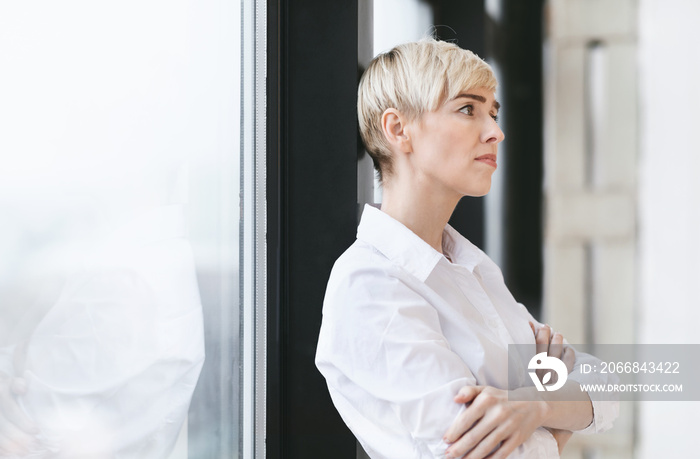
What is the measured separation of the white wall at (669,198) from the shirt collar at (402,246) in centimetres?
93

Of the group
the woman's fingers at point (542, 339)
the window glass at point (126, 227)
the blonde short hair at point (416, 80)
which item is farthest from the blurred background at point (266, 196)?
the woman's fingers at point (542, 339)

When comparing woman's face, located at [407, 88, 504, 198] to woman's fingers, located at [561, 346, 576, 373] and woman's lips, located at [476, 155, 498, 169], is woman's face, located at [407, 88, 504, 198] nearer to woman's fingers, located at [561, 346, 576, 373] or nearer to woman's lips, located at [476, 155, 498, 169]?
woman's lips, located at [476, 155, 498, 169]

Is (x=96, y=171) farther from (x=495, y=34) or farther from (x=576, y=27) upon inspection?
(x=576, y=27)

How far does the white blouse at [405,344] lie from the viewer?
941mm

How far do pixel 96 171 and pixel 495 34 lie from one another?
1295mm

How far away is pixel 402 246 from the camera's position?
109 cm

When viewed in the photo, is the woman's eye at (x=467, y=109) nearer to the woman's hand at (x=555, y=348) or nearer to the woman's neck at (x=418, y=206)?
the woman's neck at (x=418, y=206)

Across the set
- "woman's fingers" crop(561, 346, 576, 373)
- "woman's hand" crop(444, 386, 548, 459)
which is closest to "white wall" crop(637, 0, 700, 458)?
"woman's fingers" crop(561, 346, 576, 373)

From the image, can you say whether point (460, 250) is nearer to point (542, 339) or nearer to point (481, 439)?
point (542, 339)

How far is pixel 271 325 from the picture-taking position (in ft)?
4.71

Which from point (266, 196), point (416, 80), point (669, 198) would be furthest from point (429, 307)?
point (669, 198)

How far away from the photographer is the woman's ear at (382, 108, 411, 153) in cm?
116

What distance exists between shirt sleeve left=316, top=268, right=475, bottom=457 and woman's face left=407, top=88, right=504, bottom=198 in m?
0.24

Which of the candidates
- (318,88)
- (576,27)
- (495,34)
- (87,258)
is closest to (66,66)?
(87,258)
